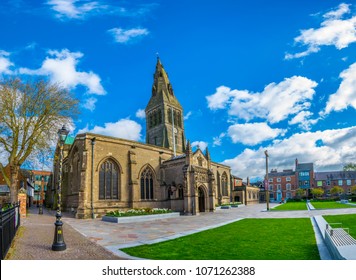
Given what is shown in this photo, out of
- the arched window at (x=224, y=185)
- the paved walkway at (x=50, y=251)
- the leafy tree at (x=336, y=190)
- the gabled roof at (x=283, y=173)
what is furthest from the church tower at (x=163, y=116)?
the gabled roof at (x=283, y=173)

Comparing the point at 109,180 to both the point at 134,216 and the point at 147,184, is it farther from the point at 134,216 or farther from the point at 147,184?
the point at 134,216

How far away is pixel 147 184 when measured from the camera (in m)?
34.4

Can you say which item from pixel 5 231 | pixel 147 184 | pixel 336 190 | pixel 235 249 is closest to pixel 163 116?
pixel 147 184

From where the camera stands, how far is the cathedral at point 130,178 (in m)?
28.1

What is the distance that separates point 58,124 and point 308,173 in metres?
86.9

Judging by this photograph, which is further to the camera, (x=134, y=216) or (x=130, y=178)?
(x=130, y=178)

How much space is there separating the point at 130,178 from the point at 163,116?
25.5 metres

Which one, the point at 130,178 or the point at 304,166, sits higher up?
the point at 304,166

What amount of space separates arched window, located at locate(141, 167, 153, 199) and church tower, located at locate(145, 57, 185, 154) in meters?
18.6

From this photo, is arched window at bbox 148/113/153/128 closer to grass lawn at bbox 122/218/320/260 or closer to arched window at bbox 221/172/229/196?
arched window at bbox 221/172/229/196

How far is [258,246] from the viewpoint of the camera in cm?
1021

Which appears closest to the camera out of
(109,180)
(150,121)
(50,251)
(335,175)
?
(50,251)

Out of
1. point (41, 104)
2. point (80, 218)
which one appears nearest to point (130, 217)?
point (80, 218)
